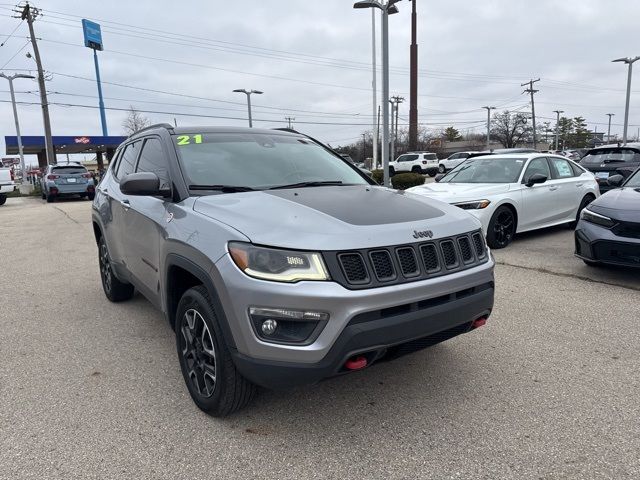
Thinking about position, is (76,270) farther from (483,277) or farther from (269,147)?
(483,277)

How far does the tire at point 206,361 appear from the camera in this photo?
2.58 m

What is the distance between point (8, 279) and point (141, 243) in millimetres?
4052

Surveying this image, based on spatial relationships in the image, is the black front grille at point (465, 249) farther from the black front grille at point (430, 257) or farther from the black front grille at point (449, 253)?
the black front grille at point (430, 257)

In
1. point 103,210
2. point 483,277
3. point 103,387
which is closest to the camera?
point 483,277

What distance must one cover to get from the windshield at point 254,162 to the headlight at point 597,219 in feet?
10.4

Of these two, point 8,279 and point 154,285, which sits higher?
point 154,285

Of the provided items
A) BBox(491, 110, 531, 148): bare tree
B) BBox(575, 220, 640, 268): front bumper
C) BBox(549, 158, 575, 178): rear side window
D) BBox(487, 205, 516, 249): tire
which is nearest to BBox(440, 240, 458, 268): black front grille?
BBox(575, 220, 640, 268): front bumper

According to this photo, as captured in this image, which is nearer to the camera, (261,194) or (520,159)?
(261,194)

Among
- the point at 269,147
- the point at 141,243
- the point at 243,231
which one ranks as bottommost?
the point at 141,243

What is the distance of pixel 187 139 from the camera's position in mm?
3570

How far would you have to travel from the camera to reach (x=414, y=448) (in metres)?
2.52

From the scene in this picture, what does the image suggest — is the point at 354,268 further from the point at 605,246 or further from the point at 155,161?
the point at 605,246

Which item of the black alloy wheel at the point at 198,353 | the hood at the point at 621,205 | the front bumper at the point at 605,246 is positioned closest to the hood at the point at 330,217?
the black alloy wheel at the point at 198,353

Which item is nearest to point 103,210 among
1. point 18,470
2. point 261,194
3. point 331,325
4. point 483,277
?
point 261,194
